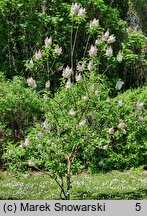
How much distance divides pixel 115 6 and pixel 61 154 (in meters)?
11.9

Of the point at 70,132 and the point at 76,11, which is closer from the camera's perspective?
the point at 76,11

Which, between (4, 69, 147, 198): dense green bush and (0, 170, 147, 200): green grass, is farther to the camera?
(0, 170, 147, 200): green grass

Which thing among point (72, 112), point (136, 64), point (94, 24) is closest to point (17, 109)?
point (72, 112)

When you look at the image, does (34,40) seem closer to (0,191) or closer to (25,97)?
(25,97)

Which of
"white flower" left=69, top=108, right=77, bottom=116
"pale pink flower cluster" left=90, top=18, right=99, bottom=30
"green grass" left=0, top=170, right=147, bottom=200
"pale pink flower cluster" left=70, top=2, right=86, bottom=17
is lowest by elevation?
"green grass" left=0, top=170, right=147, bottom=200

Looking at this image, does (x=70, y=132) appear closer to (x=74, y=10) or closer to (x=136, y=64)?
(x=74, y=10)

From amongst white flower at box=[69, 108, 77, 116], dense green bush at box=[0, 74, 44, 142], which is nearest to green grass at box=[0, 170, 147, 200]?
dense green bush at box=[0, 74, 44, 142]

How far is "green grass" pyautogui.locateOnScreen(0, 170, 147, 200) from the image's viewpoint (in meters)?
8.19

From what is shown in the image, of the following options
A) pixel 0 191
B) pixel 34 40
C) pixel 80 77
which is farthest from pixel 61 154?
pixel 34 40

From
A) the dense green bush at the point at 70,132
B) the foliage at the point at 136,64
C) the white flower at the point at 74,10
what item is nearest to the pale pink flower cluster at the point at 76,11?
the white flower at the point at 74,10

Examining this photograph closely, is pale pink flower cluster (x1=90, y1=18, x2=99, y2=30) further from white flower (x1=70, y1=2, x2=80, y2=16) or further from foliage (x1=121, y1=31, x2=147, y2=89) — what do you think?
foliage (x1=121, y1=31, x2=147, y2=89)

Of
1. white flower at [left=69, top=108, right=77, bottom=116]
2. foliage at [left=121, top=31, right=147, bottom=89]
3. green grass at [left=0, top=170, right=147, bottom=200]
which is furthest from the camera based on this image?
foliage at [left=121, top=31, right=147, bottom=89]

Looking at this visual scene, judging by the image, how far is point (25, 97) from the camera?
39.7 ft

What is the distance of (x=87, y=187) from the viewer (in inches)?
362
